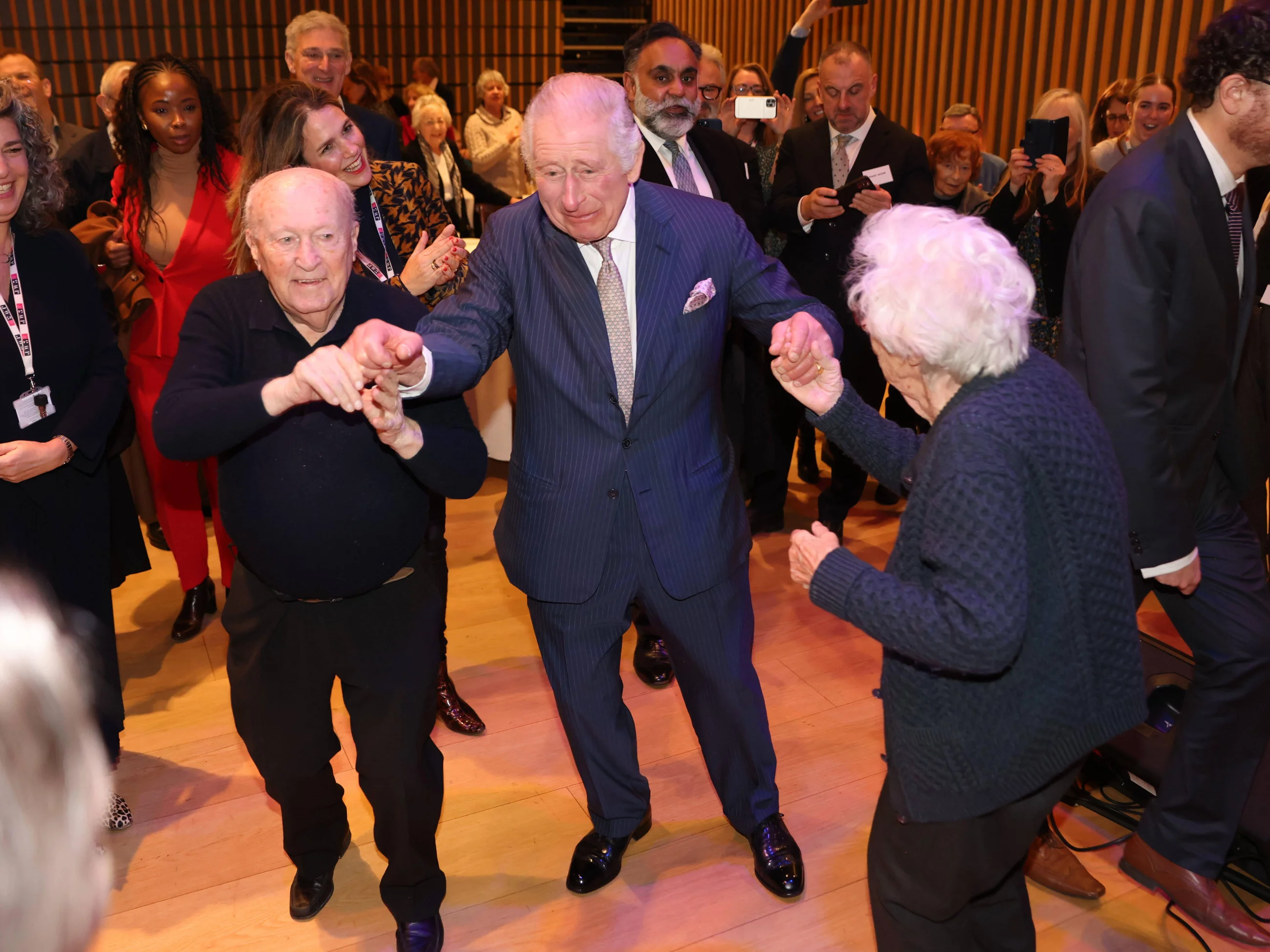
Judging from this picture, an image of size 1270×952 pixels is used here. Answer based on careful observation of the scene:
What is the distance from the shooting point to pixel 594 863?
2449mm

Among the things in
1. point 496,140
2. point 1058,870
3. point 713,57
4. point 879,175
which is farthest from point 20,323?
point 496,140

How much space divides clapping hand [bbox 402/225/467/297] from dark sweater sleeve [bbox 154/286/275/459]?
771 millimetres

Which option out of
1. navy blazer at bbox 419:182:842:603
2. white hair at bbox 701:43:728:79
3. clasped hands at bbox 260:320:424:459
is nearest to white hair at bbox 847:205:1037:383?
navy blazer at bbox 419:182:842:603

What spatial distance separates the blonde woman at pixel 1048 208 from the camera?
12.4 feet

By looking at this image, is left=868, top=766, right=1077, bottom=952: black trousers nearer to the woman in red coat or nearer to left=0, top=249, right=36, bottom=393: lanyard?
left=0, top=249, right=36, bottom=393: lanyard

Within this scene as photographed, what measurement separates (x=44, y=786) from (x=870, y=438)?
4.63 ft

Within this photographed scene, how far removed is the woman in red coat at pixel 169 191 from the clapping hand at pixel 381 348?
165 centimetres

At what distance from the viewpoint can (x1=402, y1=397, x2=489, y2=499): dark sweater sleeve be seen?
185 cm

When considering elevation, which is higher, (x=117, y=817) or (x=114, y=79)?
(x=114, y=79)

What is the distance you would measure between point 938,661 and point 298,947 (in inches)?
64.0

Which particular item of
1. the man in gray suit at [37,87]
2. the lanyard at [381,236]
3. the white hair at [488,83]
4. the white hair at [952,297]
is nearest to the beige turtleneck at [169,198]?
the lanyard at [381,236]

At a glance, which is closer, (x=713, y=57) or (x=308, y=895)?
(x=308, y=895)

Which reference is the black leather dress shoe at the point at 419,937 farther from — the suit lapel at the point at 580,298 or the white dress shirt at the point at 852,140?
the white dress shirt at the point at 852,140

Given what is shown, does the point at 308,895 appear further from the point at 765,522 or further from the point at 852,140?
the point at 852,140
